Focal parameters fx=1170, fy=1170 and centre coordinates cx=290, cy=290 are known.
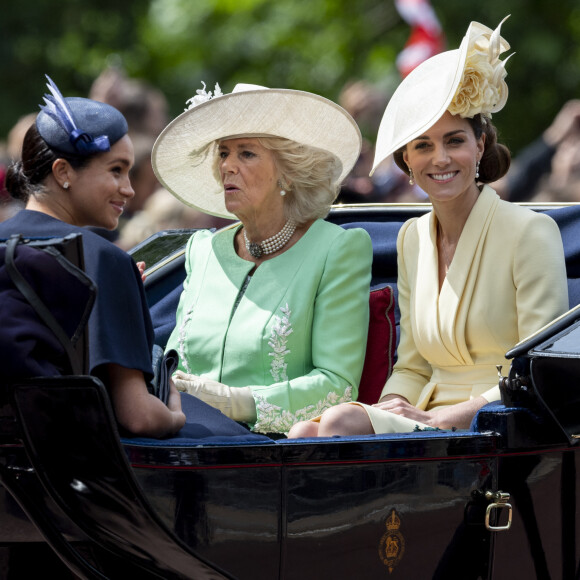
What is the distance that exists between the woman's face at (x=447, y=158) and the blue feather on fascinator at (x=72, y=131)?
1.07 meters

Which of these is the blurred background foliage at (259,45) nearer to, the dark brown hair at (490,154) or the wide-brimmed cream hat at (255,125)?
the wide-brimmed cream hat at (255,125)

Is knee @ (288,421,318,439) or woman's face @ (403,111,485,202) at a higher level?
woman's face @ (403,111,485,202)

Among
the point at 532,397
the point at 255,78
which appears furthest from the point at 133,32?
the point at 532,397

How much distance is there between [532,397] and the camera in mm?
2945

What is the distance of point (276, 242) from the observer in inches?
153

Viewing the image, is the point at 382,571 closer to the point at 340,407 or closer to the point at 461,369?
the point at 340,407

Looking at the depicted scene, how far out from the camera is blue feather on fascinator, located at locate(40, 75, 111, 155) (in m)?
2.96

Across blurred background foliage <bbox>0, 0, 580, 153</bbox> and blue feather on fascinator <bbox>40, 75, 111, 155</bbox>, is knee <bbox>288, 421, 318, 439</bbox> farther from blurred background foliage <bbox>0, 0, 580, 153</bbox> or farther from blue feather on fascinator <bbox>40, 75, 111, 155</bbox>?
blurred background foliage <bbox>0, 0, 580, 153</bbox>

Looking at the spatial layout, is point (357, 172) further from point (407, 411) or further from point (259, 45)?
point (259, 45)

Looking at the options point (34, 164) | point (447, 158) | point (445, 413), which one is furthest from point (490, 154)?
point (34, 164)

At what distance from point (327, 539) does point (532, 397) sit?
0.63 m

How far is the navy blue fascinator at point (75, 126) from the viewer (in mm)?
2961

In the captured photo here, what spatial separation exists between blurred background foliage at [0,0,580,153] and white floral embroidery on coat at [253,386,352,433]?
6.92 metres

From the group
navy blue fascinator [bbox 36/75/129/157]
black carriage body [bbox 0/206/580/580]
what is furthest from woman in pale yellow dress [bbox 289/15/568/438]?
navy blue fascinator [bbox 36/75/129/157]
